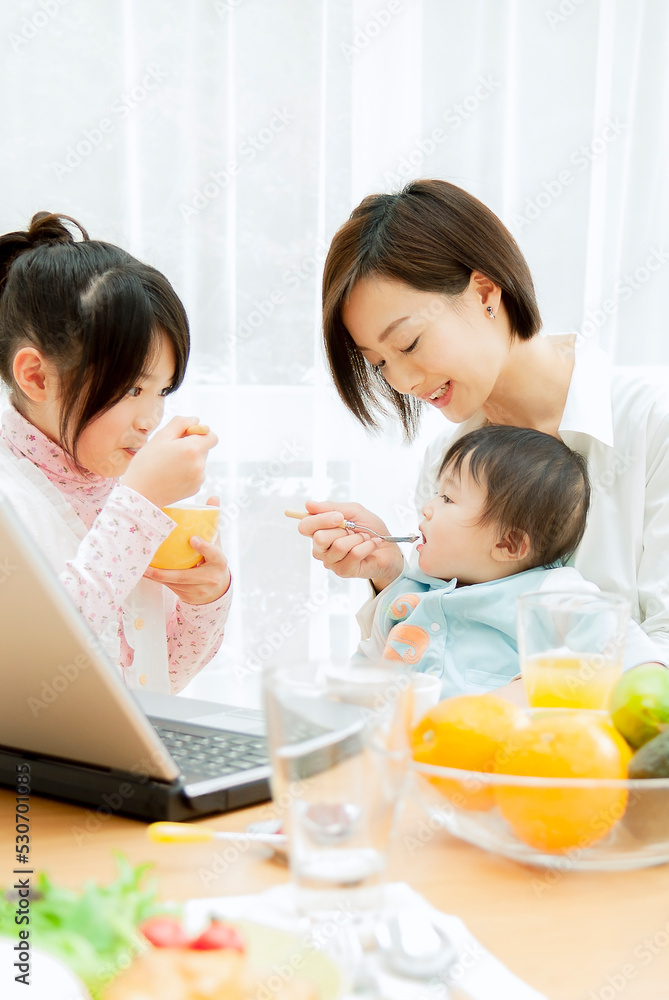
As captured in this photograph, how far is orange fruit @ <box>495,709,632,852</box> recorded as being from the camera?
0.53 metres

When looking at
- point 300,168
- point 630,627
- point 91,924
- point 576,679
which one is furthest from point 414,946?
point 300,168

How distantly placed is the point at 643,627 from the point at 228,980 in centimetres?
115

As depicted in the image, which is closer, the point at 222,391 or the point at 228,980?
the point at 228,980

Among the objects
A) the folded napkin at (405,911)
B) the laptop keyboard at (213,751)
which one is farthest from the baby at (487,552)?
the folded napkin at (405,911)

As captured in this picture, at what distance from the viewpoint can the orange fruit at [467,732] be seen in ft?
1.97

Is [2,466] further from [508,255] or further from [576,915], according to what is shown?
[576,915]

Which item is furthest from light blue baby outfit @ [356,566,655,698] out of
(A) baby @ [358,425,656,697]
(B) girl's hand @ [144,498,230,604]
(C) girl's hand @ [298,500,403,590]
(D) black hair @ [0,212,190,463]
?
(D) black hair @ [0,212,190,463]

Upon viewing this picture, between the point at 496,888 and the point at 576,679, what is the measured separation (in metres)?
0.21

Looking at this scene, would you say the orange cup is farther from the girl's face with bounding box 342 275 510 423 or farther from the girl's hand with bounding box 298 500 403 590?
the girl's face with bounding box 342 275 510 423

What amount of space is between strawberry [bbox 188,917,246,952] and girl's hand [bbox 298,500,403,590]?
1.11m

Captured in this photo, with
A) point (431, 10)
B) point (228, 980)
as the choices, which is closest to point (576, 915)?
point (228, 980)

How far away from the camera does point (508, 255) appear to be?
1564 millimetres

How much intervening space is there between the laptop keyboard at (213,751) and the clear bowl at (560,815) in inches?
7.8

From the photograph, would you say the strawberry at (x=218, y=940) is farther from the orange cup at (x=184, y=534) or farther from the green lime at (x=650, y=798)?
the orange cup at (x=184, y=534)
